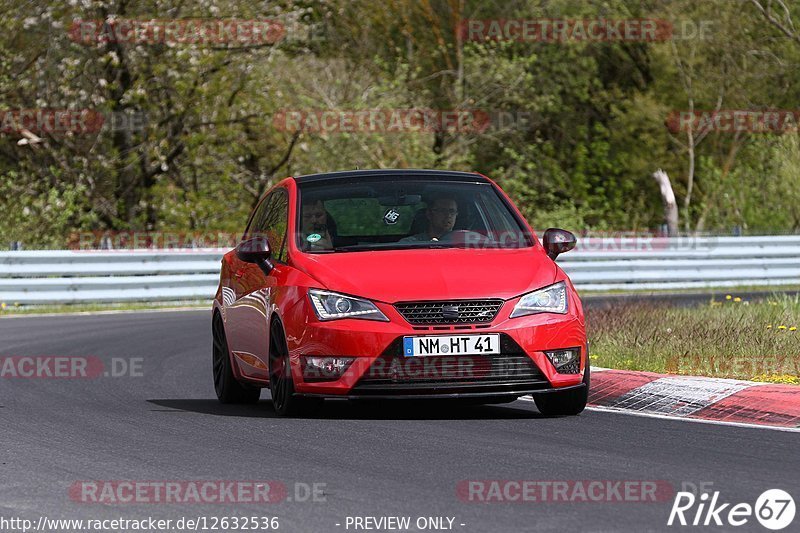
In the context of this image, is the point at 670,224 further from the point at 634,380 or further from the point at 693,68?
the point at 634,380

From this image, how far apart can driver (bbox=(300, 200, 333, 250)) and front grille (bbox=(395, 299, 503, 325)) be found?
1.17 meters

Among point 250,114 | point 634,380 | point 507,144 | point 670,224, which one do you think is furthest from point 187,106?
point 634,380

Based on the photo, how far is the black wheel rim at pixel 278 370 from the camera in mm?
10008

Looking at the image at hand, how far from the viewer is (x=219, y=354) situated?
39.5 feet

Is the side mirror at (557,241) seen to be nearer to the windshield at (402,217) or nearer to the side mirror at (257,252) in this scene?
the windshield at (402,217)

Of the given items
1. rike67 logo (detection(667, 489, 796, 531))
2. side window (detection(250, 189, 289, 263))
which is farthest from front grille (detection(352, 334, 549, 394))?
rike67 logo (detection(667, 489, 796, 531))

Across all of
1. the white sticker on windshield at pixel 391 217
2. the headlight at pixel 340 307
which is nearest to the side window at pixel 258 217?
the white sticker on windshield at pixel 391 217

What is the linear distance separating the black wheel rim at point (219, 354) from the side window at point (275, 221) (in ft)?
2.62

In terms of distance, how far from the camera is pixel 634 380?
1127 centimetres

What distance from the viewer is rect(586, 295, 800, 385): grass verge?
11.8 metres

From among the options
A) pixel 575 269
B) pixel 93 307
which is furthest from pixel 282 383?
pixel 575 269

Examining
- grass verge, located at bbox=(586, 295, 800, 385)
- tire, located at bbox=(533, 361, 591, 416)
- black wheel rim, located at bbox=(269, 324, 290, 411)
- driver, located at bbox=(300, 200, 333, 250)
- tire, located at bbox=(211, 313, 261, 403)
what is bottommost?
grass verge, located at bbox=(586, 295, 800, 385)

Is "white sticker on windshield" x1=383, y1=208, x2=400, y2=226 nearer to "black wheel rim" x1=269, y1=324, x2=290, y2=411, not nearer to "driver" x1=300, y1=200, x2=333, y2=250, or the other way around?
"driver" x1=300, y1=200, x2=333, y2=250

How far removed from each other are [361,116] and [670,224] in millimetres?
7387
